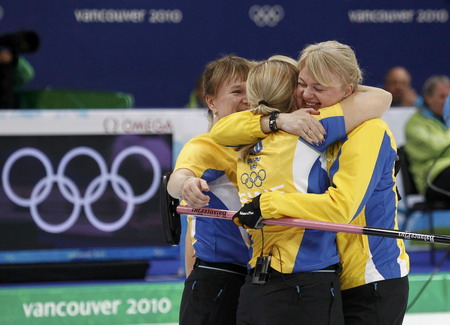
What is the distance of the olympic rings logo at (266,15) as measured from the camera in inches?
381

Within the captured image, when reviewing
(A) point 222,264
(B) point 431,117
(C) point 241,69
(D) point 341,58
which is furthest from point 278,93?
(B) point 431,117

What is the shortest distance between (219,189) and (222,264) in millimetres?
277

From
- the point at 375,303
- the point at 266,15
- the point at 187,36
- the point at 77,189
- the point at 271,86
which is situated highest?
the point at 266,15

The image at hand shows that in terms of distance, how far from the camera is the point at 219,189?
3.12 metres

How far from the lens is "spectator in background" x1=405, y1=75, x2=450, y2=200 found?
6.35 metres

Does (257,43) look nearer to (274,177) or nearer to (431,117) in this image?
(431,117)

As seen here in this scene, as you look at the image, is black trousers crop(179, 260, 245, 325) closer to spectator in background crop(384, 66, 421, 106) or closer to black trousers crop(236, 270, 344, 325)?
black trousers crop(236, 270, 344, 325)

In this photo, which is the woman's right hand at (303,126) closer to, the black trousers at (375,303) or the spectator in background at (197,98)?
the black trousers at (375,303)

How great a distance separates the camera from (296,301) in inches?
104

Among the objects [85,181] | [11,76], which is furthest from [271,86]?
[11,76]

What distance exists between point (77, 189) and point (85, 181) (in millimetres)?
75

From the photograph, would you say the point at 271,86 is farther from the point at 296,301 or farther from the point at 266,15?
the point at 266,15

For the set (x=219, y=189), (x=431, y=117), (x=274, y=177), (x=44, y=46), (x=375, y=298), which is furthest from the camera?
(x=44, y=46)

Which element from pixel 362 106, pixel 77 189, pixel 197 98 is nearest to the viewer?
pixel 362 106
